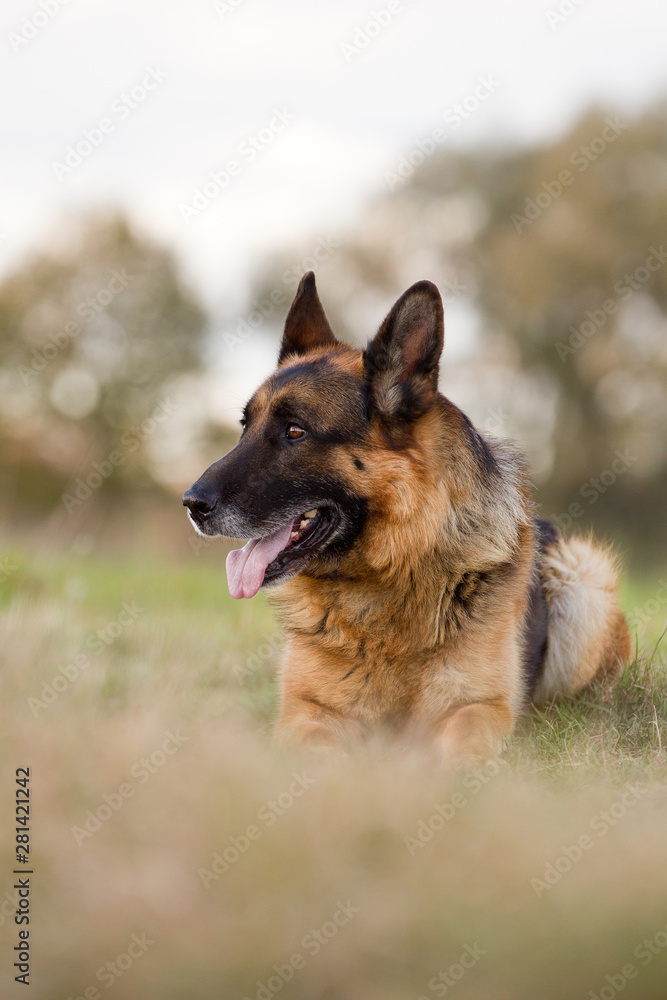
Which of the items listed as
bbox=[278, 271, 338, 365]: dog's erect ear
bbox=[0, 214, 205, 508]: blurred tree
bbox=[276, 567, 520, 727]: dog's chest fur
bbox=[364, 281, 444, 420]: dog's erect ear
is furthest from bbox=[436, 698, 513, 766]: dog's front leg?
bbox=[0, 214, 205, 508]: blurred tree

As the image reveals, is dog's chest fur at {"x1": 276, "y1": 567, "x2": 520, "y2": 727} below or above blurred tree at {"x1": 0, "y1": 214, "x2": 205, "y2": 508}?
above

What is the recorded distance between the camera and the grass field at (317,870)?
2.08 meters

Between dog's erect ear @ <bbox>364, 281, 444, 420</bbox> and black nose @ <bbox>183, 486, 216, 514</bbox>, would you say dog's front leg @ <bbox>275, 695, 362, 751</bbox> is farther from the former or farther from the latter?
dog's erect ear @ <bbox>364, 281, 444, 420</bbox>

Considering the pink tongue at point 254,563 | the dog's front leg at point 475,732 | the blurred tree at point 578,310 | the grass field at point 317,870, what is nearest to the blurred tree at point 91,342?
the blurred tree at point 578,310

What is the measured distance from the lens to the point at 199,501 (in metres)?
4.06

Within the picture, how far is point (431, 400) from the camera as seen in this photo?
14.2 feet

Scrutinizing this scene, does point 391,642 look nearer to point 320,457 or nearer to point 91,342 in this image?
point 320,457

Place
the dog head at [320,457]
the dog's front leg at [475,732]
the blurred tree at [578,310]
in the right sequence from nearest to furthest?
the dog's front leg at [475,732] < the dog head at [320,457] < the blurred tree at [578,310]

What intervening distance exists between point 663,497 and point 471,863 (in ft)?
62.2

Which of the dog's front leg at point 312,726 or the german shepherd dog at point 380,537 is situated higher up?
the german shepherd dog at point 380,537

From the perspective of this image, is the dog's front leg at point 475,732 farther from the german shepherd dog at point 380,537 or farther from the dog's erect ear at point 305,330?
the dog's erect ear at point 305,330

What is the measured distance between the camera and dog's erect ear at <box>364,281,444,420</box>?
Result: 414 centimetres

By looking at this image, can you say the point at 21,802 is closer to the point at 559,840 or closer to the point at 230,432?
the point at 559,840

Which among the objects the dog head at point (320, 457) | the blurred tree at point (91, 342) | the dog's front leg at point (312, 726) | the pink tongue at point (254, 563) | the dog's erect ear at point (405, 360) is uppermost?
the dog's erect ear at point (405, 360)
